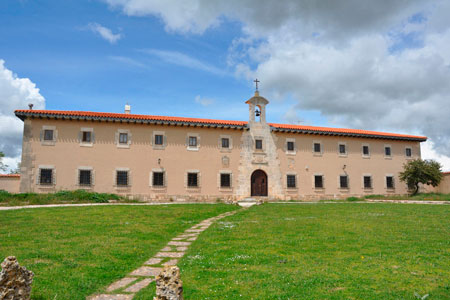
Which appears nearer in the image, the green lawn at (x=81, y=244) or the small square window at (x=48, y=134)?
the green lawn at (x=81, y=244)

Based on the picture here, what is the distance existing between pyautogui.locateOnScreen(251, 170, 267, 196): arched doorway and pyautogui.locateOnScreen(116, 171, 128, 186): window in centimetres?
1064

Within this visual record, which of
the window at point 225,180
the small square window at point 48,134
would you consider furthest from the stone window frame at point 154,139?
the small square window at point 48,134

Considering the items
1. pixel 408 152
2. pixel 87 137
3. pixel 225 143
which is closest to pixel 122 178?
pixel 87 137

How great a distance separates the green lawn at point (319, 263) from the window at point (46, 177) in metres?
17.8

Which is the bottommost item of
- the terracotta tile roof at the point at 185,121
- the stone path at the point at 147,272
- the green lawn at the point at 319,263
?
the stone path at the point at 147,272

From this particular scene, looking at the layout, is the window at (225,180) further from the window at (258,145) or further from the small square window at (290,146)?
the small square window at (290,146)

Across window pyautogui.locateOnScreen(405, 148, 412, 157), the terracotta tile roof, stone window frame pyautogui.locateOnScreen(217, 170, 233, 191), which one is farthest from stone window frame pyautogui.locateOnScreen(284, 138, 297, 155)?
window pyautogui.locateOnScreen(405, 148, 412, 157)

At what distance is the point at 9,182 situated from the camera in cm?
2531

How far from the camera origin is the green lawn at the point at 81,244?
5.81m

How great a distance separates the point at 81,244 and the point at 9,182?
2141 centimetres

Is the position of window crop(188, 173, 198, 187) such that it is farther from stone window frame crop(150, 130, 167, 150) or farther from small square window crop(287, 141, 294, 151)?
small square window crop(287, 141, 294, 151)

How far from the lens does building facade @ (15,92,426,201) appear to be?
948 inches

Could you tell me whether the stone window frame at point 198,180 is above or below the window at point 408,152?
below

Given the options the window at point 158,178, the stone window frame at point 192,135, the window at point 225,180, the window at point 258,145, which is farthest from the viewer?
the window at point 258,145
